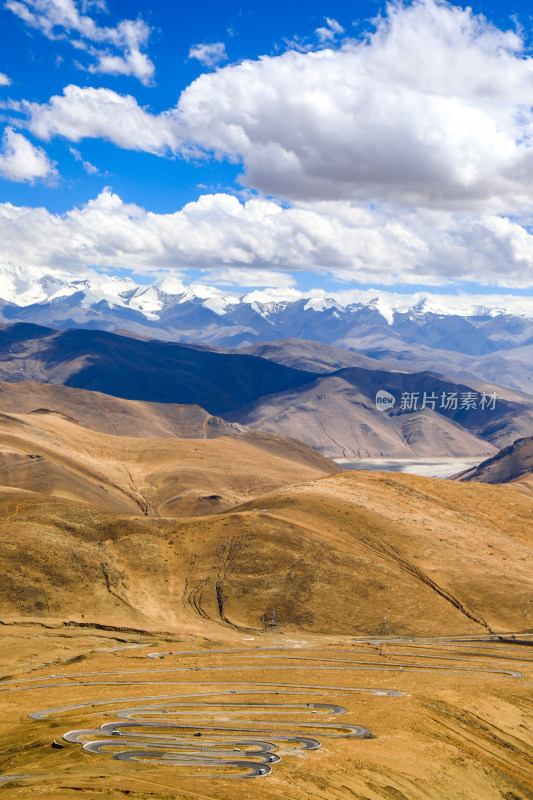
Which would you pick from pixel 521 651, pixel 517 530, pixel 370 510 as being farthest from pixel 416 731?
pixel 517 530

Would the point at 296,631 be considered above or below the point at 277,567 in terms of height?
below

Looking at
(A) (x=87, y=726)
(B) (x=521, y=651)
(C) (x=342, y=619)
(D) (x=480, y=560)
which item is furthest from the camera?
(D) (x=480, y=560)

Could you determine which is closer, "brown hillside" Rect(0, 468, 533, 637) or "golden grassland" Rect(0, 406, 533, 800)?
"golden grassland" Rect(0, 406, 533, 800)

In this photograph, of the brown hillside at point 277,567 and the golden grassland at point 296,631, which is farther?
the brown hillside at point 277,567

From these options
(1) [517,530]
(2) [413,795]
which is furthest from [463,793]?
(1) [517,530]

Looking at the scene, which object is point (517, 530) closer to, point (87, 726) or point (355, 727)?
point (355, 727)

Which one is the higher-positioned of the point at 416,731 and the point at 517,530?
the point at 517,530

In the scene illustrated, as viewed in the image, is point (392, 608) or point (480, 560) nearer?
point (392, 608)

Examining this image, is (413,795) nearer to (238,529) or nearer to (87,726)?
(87,726)

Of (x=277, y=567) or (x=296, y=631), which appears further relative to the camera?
(x=277, y=567)

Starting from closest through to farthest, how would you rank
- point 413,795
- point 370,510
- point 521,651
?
1. point 413,795
2. point 521,651
3. point 370,510
